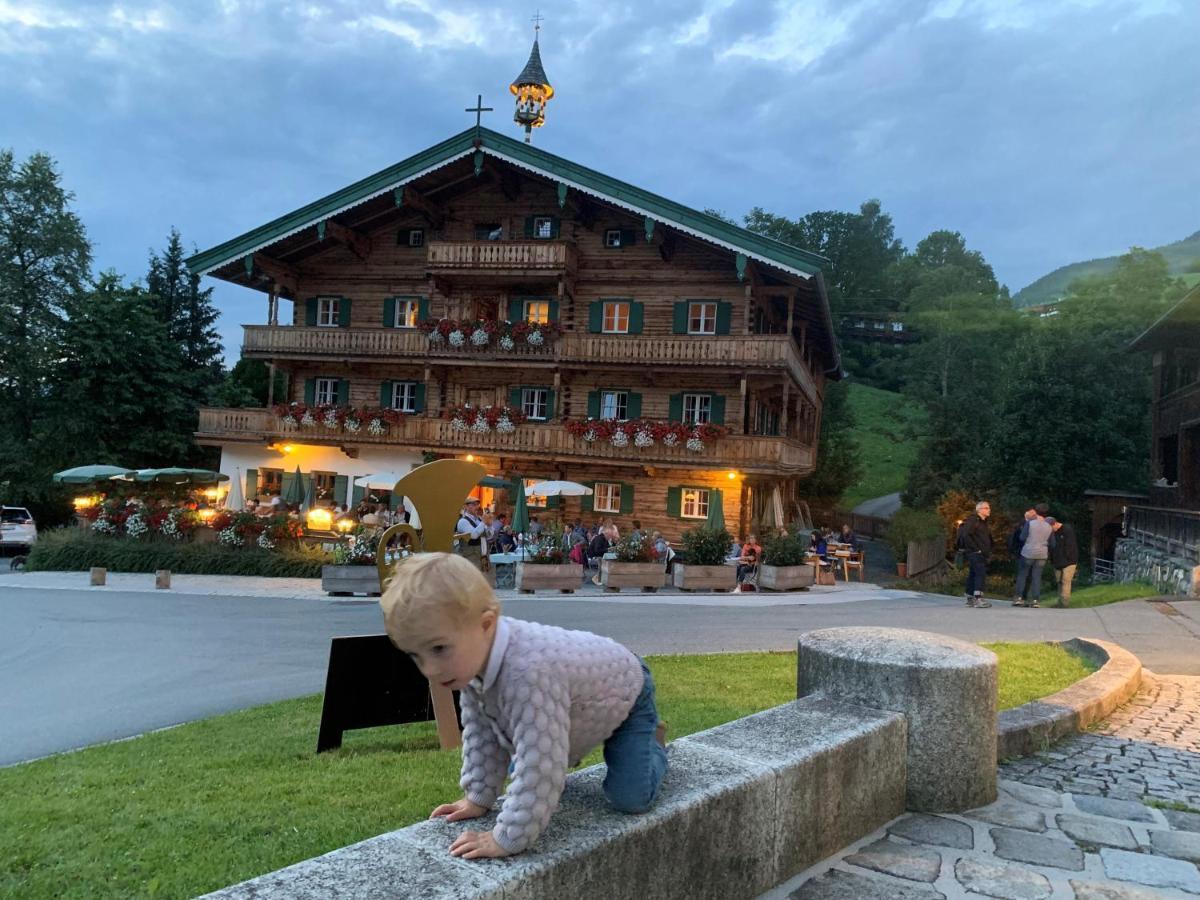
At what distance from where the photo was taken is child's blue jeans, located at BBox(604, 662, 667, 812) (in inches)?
99.3

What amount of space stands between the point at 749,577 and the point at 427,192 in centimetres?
1769

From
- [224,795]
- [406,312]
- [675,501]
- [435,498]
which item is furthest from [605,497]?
[224,795]

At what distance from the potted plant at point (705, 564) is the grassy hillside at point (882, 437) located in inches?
1473

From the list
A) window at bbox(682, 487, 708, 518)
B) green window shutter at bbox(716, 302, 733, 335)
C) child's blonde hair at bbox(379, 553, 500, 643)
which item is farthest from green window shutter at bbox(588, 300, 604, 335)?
child's blonde hair at bbox(379, 553, 500, 643)

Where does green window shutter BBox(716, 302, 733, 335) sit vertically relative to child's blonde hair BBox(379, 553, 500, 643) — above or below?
above

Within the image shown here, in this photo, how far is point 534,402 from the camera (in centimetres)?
2875

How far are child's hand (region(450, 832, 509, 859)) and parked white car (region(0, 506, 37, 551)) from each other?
98.5ft

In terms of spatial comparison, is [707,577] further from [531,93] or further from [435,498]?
[531,93]

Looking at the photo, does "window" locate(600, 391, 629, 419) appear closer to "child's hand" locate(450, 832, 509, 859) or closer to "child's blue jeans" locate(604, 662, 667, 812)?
"child's blue jeans" locate(604, 662, 667, 812)

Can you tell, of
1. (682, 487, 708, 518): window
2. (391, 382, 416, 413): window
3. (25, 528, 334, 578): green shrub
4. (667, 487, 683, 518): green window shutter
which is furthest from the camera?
(391, 382, 416, 413): window

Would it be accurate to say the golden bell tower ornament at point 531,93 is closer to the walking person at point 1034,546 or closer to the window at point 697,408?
the window at point 697,408

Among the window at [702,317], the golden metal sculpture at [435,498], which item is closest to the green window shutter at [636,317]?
the window at [702,317]

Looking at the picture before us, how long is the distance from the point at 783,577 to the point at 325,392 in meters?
19.6

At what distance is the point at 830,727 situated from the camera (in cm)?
354
